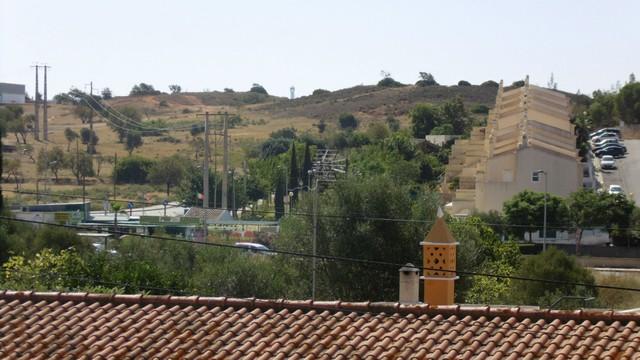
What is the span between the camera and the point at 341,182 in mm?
42469

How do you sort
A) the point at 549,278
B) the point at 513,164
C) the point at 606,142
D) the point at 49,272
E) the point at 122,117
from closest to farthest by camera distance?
the point at 49,272, the point at 549,278, the point at 513,164, the point at 606,142, the point at 122,117

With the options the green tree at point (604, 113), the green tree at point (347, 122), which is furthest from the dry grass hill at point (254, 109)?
the green tree at point (604, 113)

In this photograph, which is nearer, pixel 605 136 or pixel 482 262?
pixel 482 262

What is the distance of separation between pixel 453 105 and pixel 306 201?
79.5 m

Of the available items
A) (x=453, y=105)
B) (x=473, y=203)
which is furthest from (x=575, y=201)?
(x=453, y=105)

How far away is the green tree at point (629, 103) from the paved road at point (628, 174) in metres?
19.2

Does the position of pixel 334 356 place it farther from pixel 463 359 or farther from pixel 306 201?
pixel 306 201

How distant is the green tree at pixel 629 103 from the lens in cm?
10988

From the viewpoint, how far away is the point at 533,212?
62031 mm

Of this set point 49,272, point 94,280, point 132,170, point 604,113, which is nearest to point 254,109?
point 604,113

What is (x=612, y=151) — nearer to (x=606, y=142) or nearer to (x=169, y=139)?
(x=606, y=142)

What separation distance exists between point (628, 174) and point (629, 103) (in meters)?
30.3

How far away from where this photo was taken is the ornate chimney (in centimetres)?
2266

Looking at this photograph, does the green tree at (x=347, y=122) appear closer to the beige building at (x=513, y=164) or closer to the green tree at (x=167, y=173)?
the green tree at (x=167, y=173)
